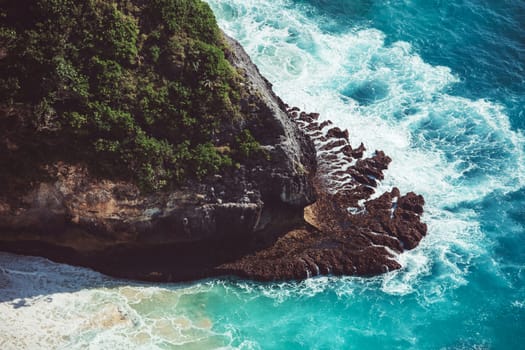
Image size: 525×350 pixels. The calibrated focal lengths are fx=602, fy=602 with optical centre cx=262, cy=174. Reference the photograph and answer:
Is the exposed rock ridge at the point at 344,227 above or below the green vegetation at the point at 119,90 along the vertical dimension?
below

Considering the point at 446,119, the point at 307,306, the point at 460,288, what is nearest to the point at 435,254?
the point at 460,288

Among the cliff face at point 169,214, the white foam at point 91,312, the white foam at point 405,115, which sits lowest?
the white foam at point 91,312

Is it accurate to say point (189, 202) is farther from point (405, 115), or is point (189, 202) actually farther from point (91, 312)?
point (405, 115)

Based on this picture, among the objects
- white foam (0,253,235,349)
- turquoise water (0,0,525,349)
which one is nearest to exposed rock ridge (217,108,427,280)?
turquoise water (0,0,525,349)

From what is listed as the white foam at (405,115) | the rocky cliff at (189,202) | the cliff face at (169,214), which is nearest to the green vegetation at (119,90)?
the rocky cliff at (189,202)

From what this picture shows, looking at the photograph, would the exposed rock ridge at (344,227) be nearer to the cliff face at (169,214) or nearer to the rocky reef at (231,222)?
the rocky reef at (231,222)

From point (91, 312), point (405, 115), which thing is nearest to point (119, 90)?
point (91, 312)

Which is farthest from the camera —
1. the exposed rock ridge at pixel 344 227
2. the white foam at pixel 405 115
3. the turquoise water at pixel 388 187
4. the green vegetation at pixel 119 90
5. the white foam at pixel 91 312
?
the white foam at pixel 405 115
